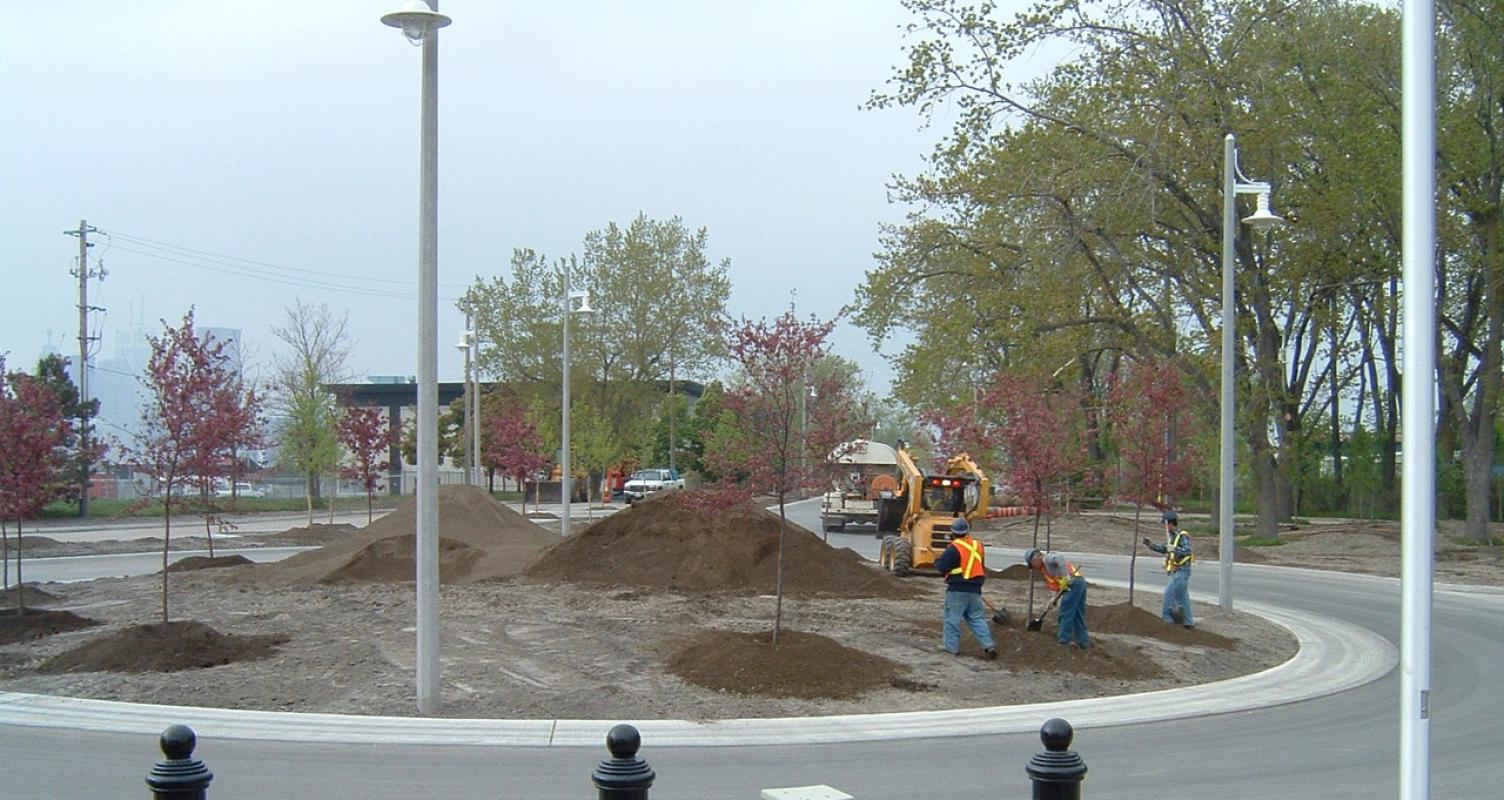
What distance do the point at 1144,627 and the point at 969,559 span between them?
448cm

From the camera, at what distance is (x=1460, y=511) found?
5459 centimetres

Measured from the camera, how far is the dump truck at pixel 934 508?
25438 mm

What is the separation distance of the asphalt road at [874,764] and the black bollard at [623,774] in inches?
160

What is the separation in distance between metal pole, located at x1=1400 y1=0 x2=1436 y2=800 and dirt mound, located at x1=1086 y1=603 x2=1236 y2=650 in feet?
42.8

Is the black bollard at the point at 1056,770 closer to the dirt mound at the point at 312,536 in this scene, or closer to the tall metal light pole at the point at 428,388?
the tall metal light pole at the point at 428,388

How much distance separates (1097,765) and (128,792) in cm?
727

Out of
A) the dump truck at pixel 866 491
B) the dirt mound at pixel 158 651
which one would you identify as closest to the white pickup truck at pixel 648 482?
the dump truck at pixel 866 491

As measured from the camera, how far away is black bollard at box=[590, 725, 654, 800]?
4.97 meters

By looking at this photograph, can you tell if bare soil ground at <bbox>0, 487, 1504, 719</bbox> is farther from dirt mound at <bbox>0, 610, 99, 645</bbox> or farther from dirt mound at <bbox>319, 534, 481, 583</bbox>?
dirt mound at <bbox>0, 610, 99, 645</bbox>

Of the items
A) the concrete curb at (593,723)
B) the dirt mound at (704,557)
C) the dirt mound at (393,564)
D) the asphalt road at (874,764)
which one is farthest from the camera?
the dirt mound at (393,564)

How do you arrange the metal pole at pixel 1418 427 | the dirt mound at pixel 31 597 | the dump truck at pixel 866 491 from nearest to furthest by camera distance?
the metal pole at pixel 1418 427 < the dirt mound at pixel 31 597 < the dump truck at pixel 866 491

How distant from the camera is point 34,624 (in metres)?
17.1

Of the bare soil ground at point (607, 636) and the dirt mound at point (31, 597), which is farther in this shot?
the dirt mound at point (31, 597)

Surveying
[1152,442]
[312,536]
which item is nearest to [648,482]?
[312,536]
